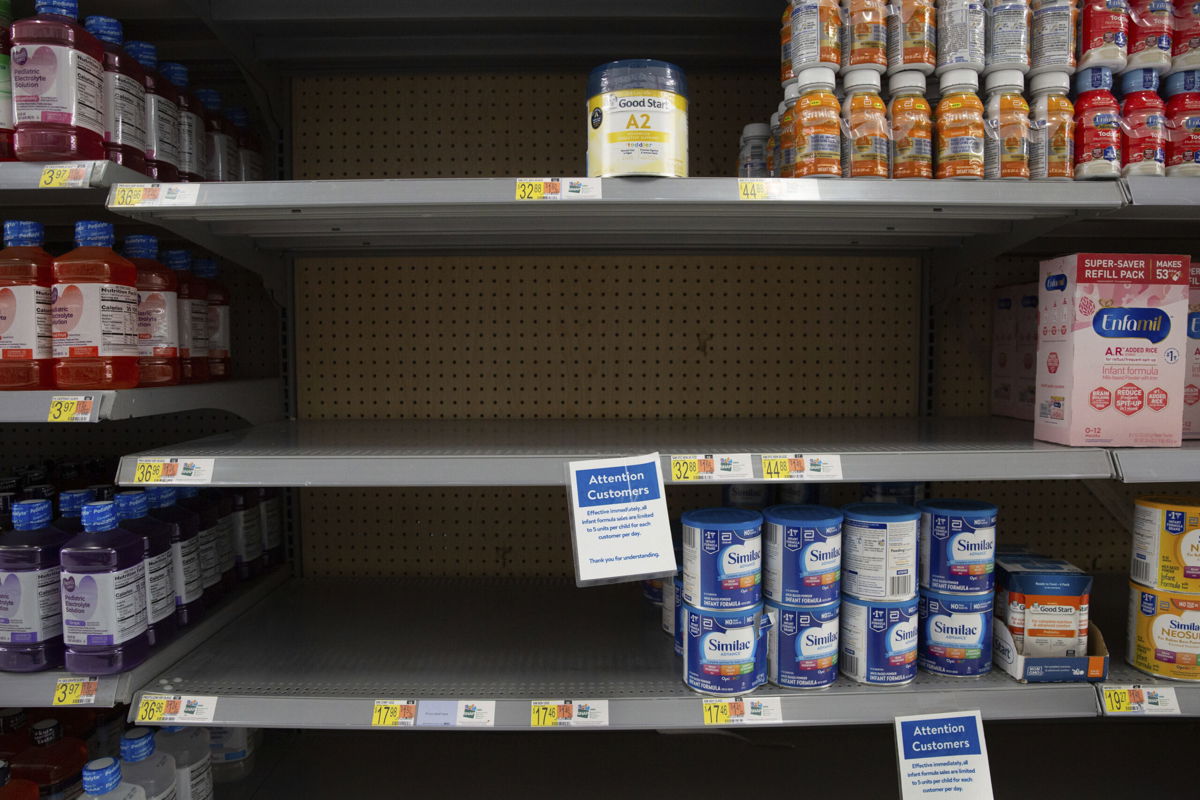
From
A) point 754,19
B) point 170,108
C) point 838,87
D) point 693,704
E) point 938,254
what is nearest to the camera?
point 693,704

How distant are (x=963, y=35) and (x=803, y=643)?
1161 mm

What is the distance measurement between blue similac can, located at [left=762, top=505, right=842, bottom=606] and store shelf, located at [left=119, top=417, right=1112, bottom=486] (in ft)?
0.32

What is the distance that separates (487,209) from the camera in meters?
1.25

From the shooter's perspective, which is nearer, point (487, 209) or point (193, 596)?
point (487, 209)

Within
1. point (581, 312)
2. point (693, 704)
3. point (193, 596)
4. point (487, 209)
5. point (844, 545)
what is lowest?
point (693, 704)

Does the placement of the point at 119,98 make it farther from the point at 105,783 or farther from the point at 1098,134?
the point at 1098,134

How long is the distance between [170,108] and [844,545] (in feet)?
5.46

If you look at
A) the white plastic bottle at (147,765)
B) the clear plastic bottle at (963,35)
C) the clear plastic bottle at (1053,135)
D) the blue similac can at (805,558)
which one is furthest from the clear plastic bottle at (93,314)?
the clear plastic bottle at (1053,135)

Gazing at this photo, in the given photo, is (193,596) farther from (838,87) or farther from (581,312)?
(838,87)

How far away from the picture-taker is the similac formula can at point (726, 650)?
3.89 feet

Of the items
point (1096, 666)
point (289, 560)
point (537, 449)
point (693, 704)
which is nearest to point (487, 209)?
point (537, 449)

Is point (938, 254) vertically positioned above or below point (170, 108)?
below

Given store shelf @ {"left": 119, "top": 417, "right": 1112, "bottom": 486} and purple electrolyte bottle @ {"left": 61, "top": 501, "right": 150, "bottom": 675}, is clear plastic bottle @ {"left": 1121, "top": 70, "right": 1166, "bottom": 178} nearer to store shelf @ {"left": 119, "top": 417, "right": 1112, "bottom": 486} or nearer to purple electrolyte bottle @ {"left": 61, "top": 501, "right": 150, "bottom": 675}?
store shelf @ {"left": 119, "top": 417, "right": 1112, "bottom": 486}

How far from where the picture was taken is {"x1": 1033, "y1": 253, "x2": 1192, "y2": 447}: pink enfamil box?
4.12 feet
